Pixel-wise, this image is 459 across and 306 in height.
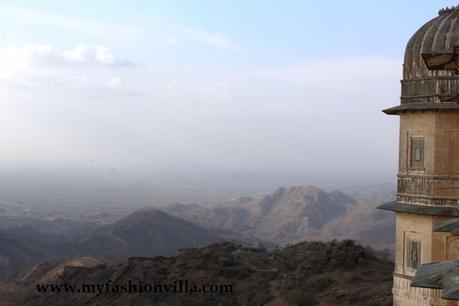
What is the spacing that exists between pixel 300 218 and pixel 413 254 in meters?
95.2

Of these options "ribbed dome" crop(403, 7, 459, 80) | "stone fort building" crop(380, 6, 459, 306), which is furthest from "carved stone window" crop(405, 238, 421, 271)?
"ribbed dome" crop(403, 7, 459, 80)

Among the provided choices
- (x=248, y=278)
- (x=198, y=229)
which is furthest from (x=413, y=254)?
(x=198, y=229)

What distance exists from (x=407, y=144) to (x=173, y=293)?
17261mm

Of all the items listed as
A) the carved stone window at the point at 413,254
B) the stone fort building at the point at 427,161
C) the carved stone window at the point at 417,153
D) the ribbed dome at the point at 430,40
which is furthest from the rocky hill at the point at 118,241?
the ribbed dome at the point at 430,40

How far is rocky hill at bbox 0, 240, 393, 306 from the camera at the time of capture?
1062 inches

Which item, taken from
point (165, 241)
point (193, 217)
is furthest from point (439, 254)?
point (193, 217)

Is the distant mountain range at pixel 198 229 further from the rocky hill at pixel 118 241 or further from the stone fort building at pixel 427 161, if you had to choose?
the stone fort building at pixel 427 161

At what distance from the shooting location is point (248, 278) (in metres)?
32.3

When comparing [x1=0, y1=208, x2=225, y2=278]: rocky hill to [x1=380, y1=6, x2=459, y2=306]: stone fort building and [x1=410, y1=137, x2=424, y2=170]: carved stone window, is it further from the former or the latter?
[x1=410, y1=137, x2=424, y2=170]: carved stone window

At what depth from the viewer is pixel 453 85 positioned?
1720 centimetres

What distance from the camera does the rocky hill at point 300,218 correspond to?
3784 inches

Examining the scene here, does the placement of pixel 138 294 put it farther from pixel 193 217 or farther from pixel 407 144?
pixel 193 217

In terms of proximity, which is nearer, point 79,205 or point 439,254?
point 439,254

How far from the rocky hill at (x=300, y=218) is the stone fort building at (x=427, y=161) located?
7116 centimetres
